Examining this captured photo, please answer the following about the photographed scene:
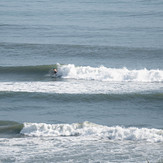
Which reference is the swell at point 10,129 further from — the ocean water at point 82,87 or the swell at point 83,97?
the swell at point 83,97

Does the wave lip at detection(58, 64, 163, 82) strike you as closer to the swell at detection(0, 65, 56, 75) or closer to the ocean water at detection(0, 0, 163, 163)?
the ocean water at detection(0, 0, 163, 163)

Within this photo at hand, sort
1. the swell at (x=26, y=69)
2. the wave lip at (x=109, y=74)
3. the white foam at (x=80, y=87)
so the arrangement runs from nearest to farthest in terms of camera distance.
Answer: the white foam at (x=80, y=87) < the wave lip at (x=109, y=74) < the swell at (x=26, y=69)

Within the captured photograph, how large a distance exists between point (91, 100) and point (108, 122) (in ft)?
13.6

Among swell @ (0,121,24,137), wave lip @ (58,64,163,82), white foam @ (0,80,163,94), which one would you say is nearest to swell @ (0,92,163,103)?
white foam @ (0,80,163,94)

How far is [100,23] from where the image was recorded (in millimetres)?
50906

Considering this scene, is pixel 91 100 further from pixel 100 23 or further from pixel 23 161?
pixel 100 23

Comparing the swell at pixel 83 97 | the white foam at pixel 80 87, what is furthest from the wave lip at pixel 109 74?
the swell at pixel 83 97

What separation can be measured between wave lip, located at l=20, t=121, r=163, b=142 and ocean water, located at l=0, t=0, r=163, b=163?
0.14ft

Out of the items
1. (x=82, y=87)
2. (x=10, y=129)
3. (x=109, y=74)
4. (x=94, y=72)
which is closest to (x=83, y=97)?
(x=82, y=87)

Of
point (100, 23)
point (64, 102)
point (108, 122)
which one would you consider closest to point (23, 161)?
point (108, 122)

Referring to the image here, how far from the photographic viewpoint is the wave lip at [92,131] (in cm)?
1928

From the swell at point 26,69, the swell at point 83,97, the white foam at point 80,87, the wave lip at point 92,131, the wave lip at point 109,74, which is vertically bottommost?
the wave lip at point 92,131

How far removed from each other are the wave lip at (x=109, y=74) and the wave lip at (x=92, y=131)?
10170 millimetres

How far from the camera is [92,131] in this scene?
20.1 metres
